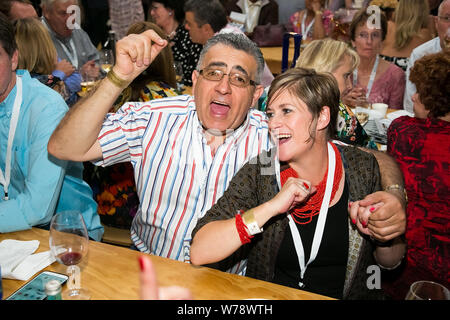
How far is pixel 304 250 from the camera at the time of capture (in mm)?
1803

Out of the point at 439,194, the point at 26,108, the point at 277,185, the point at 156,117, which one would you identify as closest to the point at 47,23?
the point at 26,108

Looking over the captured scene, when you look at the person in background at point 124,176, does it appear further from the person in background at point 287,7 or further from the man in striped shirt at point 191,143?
the person in background at point 287,7

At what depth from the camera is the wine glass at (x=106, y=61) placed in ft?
13.6

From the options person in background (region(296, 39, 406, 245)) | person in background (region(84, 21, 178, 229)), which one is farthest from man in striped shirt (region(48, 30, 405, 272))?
person in background (region(84, 21, 178, 229))

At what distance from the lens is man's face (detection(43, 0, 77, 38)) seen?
451 centimetres

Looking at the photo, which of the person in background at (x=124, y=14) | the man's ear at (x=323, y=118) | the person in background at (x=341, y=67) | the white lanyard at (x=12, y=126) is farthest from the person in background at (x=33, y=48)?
the person in background at (x=124, y=14)

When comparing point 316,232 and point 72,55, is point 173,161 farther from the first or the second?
point 72,55

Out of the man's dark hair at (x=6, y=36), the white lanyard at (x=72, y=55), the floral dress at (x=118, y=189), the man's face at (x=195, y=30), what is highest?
the man's dark hair at (x=6, y=36)

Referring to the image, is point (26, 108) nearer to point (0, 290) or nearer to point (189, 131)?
point (189, 131)

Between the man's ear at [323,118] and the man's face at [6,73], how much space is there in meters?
1.50

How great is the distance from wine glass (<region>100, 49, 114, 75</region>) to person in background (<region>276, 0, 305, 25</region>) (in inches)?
155

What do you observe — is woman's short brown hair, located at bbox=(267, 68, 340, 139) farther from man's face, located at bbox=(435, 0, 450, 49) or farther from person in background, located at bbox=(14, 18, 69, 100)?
man's face, located at bbox=(435, 0, 450, 49)

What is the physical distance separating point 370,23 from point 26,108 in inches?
126

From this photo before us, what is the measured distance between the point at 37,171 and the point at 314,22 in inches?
205
